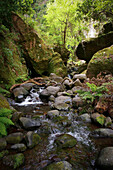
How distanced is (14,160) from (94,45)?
12.9 m

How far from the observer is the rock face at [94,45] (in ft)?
37.4

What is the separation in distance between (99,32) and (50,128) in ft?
39.3

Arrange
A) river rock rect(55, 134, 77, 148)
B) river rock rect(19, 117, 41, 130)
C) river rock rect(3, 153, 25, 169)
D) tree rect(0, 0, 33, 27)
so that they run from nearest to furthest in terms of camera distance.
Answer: river rock rect(3, 153, 25, 169)
river rock rect(55, 134, 77, 148)
river rock rect(19, 117, 41, 130)
tree rect(0, 0, 33, 27)

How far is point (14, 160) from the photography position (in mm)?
2277

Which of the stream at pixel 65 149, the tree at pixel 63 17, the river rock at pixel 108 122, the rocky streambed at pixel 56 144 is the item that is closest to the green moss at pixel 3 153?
the rocky streambed at pixel 56 144

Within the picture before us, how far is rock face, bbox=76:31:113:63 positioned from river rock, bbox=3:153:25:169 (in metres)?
12.7

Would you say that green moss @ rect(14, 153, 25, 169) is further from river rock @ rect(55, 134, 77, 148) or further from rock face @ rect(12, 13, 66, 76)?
rock face @ rect(12, 13, 66, 76)

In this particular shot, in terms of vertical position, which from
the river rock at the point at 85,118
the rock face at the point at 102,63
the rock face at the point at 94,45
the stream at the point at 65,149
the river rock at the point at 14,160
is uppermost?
the rock face at the point at 94,45

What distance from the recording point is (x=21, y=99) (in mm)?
6484

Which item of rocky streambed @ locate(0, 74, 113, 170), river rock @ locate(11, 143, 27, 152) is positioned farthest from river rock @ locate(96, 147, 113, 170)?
river rock @ locate(11, 143, 27, 152)

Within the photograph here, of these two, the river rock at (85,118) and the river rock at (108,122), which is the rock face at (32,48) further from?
the river rock at (108,122)

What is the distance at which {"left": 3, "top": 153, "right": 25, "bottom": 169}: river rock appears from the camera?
222cm

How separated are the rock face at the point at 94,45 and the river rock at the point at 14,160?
41.5ft

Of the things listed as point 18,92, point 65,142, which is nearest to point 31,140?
point 65,142
